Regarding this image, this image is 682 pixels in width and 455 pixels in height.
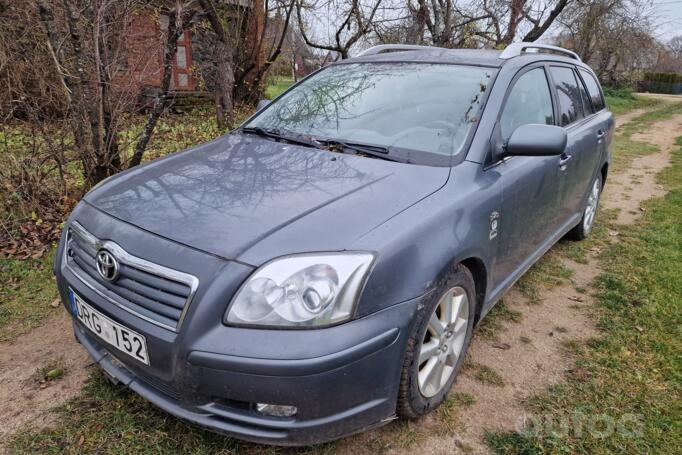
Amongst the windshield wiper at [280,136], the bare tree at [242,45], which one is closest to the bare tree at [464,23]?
the bare tree at [242,45]

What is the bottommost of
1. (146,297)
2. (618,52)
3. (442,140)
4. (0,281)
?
(0,281)

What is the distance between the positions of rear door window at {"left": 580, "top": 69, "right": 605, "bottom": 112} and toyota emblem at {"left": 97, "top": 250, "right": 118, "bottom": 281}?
158 inches

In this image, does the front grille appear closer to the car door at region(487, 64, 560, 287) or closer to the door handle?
the car door at region(487, 64, 560, 287)

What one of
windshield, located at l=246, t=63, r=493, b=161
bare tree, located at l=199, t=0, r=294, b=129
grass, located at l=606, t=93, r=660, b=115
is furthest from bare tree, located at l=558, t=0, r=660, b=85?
windshield, located at l=246, t=63, r=493, b=161

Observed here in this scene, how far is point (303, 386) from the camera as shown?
60.8 inches

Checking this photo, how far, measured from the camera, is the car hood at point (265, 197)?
5.55 feet

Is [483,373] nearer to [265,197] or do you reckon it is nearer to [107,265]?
[265,197]

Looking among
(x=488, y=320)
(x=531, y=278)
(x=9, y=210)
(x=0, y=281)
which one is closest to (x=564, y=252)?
(x=531, y=278)

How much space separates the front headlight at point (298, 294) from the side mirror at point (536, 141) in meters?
1.24

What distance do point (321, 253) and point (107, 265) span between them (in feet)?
2.77

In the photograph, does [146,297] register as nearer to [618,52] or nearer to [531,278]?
[531,278]

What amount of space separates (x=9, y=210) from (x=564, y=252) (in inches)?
196

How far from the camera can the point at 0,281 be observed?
3.39 meters

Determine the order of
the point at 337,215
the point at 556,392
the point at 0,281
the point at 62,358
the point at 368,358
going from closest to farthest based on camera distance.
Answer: the point at 368,358, the point at 337,215, the point at 556,392, the point at 62,358, the point at 0,281
